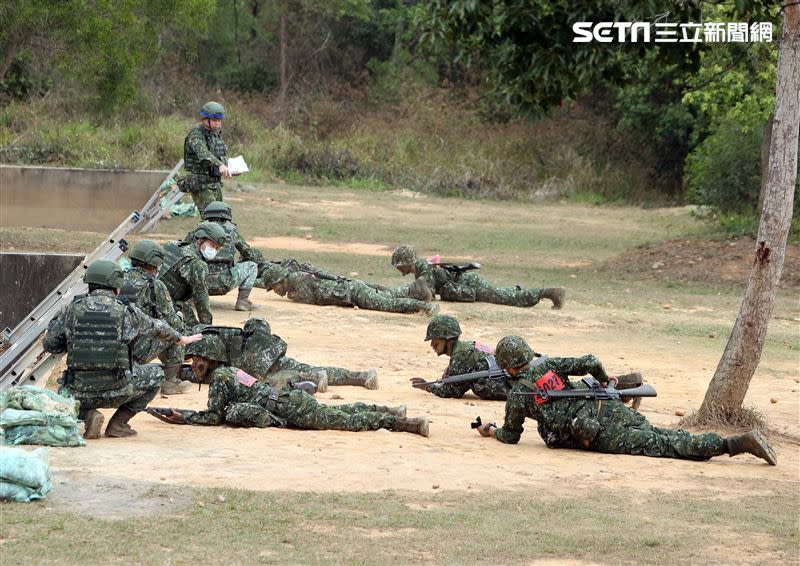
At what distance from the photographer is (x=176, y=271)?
480 inches

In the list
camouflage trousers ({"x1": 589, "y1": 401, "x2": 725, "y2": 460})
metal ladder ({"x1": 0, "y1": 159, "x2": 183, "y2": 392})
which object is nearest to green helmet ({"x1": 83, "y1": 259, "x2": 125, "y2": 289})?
metal ladder ({"x1": 0, "y1": 159, "x2": 183, "y2": 392})

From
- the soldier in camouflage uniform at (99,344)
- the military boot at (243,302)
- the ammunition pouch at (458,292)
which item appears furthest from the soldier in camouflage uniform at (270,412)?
the ammunition pouch at (458,292)

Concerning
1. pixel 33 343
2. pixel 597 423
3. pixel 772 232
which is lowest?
pixel 597 423

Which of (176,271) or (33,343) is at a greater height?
(176,271)

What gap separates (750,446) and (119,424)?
430 cm

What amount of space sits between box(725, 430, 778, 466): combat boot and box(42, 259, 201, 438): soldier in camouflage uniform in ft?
13.2

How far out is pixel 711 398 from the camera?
34.8 ft

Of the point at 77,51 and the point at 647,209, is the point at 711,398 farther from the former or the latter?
the point at 647,209

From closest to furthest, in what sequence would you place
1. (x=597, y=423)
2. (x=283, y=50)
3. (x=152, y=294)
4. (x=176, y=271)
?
(x=597, y=423) → (x=152, y=294) → (x=176, y=271) → (x=283, y=50)

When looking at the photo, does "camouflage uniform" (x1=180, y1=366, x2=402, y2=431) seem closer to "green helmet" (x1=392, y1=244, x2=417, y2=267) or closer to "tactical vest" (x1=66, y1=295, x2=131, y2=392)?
"tactical vest" (x1=66, y1=295, x2=131, y2=392)

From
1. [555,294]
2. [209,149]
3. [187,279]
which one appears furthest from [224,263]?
[555,294]

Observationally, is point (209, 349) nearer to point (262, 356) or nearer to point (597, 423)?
point (262, 356)

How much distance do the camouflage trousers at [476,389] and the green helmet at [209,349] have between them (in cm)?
193

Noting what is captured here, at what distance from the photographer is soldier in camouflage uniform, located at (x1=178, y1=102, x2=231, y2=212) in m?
16.1
